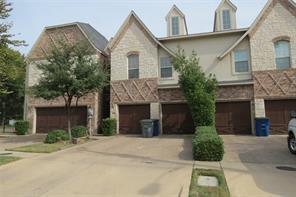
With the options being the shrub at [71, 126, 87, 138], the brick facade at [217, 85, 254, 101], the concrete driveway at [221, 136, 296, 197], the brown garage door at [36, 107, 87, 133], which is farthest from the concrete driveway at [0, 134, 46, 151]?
the brick facade at [217, 85, 254, 101]

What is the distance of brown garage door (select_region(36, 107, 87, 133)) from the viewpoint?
66.8ft

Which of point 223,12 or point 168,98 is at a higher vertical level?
point 223,12

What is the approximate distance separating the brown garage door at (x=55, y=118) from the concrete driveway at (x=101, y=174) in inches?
372

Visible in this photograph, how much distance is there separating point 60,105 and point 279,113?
54.0 ft

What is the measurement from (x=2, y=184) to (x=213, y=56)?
51.9 feet

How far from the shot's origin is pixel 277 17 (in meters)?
17.4

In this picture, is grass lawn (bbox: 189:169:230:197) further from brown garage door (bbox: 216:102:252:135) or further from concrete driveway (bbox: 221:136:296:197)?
brown garage door (bbox: 216:102:252:135)

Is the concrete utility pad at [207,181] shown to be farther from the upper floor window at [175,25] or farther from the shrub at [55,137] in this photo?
the upper floor window at [175,25]

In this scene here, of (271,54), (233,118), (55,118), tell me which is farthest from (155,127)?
(271,54)

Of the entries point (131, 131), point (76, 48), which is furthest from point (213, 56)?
point (76, 48)

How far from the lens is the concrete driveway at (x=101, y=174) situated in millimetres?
5973

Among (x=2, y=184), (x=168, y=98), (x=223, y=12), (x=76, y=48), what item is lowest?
(x=2, y=184)

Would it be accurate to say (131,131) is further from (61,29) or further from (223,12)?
(223,12)

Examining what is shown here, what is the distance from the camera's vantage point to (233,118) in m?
17.5
